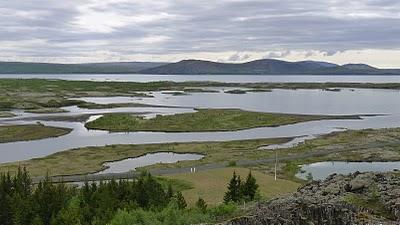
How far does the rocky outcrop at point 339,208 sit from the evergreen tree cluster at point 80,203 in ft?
31.5

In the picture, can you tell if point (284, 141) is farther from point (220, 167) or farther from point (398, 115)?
point (398, 115)

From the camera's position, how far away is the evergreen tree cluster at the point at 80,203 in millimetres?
26828

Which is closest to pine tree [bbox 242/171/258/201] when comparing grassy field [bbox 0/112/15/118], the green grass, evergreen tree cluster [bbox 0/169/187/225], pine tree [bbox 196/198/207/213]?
evergreen tree cluster [bbox 0/169/187/225]

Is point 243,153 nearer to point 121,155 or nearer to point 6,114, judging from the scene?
point 121,155

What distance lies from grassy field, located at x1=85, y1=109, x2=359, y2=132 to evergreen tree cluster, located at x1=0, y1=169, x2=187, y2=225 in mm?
54881

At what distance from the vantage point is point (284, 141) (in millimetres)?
73500

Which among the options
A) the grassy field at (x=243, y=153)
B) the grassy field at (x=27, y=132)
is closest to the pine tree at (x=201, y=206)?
the grassy field at (x=243, y=153)

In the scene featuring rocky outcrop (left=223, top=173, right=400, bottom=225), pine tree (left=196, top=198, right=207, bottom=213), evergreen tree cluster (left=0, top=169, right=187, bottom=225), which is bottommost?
evergreen tree cluster (left=0, top=169, right=187, bottom=225)

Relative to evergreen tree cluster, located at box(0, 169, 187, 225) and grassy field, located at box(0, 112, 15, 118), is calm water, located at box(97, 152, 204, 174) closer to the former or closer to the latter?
evergreen tree cluster, located at box(0, 169, 187, 225)

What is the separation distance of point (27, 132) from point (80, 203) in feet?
178

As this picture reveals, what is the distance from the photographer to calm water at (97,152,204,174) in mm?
54694

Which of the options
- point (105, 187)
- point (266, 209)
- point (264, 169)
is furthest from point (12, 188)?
point (264, 169)

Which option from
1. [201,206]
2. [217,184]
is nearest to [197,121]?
[217,184]

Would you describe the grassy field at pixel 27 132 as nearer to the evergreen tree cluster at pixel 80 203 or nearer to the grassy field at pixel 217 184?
the grassy field at pixel 217 184
